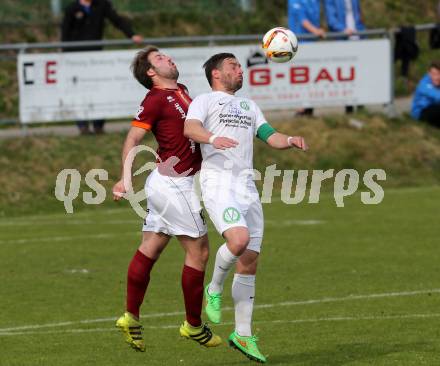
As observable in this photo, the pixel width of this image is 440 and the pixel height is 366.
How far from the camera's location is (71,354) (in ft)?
34.2

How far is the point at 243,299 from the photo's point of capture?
9945 millimetres

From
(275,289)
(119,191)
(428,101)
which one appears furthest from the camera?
(428,101)

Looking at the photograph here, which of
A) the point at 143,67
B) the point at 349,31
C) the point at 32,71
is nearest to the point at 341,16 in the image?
the point at 349,31

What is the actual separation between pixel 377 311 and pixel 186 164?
9.66 ft

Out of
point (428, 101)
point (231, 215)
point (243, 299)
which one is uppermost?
point (231, 215)

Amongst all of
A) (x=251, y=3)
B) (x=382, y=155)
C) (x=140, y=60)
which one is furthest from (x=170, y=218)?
(x=251, y=3)

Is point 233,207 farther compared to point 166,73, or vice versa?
point 166,73

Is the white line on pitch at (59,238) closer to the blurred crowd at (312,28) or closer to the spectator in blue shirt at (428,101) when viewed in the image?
the blurred crowd at (312,28)

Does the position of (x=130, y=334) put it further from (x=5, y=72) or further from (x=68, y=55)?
(x=5, y=72)

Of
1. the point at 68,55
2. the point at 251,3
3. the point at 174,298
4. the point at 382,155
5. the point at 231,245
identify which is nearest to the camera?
the point at 231,245

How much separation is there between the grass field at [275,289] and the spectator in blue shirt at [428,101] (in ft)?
10.7

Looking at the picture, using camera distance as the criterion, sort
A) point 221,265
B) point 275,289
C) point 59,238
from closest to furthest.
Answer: point 221,265
point 275,289
point 59,238

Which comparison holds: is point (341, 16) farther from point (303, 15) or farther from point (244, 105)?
point (244, 105)

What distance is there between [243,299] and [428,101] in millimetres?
14446
